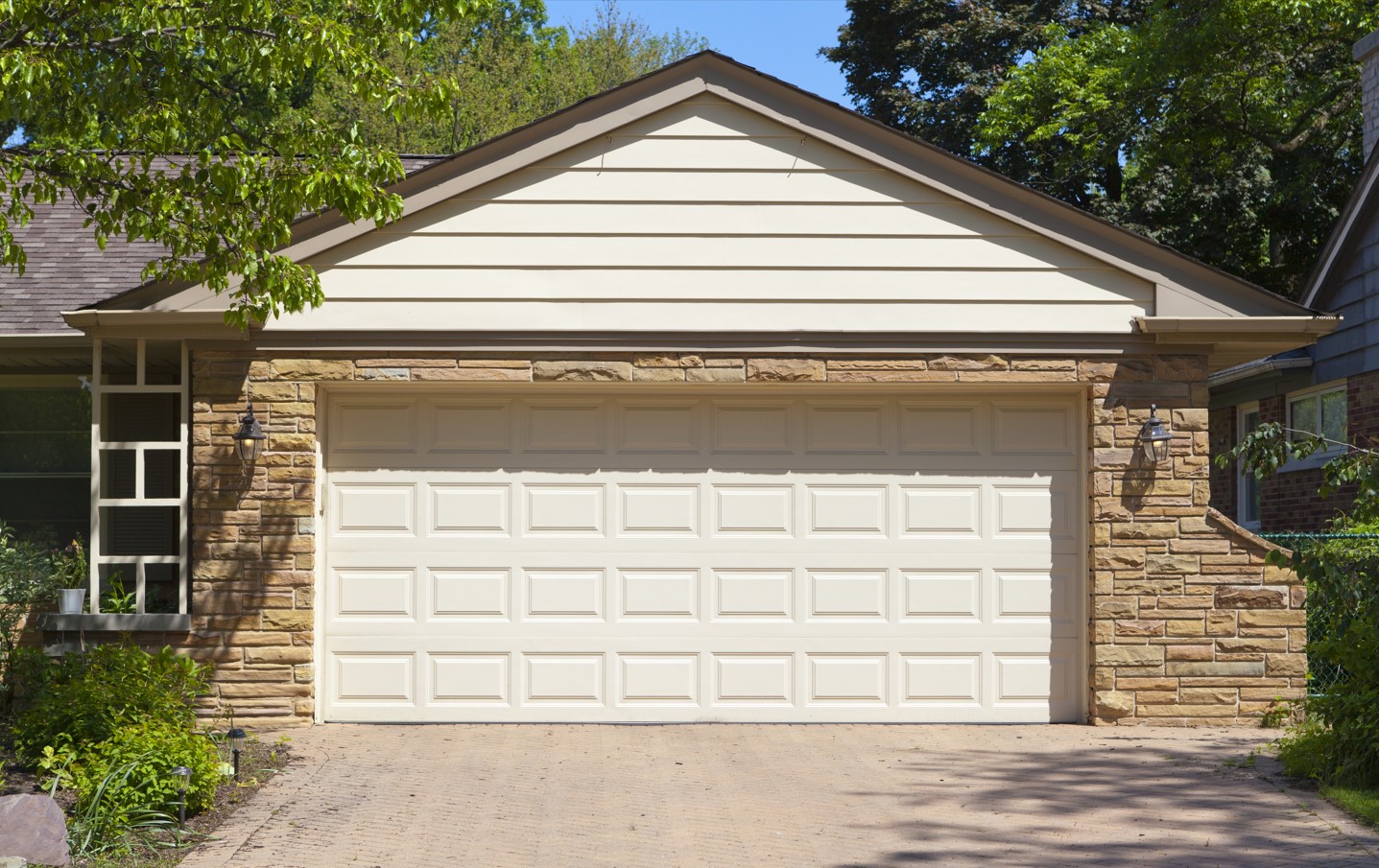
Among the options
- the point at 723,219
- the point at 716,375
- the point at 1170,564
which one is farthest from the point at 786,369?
the point at 1170,564

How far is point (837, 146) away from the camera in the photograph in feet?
33.8

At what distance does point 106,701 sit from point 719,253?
5.03 metres

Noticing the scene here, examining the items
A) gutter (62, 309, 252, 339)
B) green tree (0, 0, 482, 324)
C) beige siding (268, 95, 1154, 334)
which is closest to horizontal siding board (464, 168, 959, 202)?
beige siding (268, 95, 1154, 334)

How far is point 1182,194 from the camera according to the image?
25.9m

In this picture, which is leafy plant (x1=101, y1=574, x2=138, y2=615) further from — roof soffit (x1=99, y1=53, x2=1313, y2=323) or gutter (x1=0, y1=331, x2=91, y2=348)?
roof soffit (x1=99, y1=53, x2=1313, y2=323)

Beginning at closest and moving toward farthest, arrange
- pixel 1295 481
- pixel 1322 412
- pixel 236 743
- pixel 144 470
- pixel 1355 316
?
pixel 236 743 < pixel 144 470 < pixel 1355 316 < pixel 1322 412 < pixel 1295 481

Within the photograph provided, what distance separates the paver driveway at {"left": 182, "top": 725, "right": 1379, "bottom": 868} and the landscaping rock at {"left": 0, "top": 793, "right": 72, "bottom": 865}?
608 millimetres

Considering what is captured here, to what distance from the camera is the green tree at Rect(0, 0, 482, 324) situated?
833cm

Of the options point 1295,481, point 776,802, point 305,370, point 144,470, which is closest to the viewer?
point 776,802

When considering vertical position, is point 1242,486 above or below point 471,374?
below

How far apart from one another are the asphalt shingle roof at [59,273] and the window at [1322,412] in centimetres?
1157

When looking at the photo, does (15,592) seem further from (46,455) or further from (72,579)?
(46,455)

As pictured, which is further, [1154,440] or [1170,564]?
[1170,564]

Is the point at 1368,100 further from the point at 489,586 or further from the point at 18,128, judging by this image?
the point at 18,128
